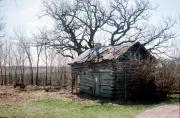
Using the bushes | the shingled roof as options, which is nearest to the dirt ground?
the bushes

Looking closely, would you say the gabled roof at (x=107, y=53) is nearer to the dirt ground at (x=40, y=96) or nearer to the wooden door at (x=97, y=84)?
the wooden door at (x=97, y=84)

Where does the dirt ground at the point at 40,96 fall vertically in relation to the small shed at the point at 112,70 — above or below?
below

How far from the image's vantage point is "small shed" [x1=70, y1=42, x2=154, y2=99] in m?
→ 25.3

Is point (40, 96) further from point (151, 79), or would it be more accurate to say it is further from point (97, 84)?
point (151, 79)

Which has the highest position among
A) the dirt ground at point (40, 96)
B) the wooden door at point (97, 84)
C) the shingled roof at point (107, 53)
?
the shingled roof at point (107, 53)

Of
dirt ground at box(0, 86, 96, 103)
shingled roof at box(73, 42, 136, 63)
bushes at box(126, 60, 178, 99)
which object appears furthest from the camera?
shingled roof at box(73, 42, 136, 63)

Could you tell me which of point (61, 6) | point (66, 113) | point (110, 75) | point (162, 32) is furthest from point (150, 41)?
point (66, 113)

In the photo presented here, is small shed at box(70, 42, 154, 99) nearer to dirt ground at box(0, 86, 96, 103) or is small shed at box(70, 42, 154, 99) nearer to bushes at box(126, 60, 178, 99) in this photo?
bushes at box(126, 60, 178, 99)

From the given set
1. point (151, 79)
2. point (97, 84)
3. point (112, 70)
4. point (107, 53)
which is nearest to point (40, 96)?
point (97, 84)

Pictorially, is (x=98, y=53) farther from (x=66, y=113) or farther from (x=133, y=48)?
(x=66, y=113)

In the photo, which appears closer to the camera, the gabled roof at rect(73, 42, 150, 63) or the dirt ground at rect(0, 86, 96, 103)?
the dirt ground at rect(0, 86, 96, 103)

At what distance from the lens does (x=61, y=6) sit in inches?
1811

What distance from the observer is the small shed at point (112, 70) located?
82.9 feet

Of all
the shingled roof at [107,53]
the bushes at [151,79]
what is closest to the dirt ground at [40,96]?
the bushes at [151,79]
